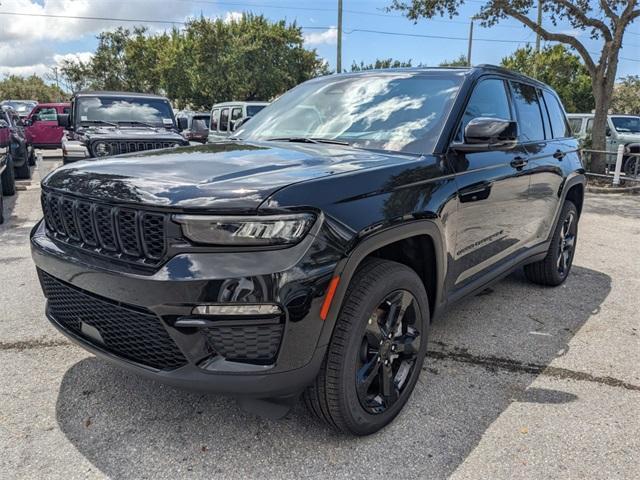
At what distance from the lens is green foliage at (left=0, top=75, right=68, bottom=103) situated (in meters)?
65.9

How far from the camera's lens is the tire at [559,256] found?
4.69m

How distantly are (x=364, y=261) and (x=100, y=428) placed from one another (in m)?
1.53

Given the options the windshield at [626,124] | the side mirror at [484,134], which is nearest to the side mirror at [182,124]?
the side mirror at [484,134]

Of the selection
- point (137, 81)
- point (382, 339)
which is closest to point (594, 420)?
point (382, 339)

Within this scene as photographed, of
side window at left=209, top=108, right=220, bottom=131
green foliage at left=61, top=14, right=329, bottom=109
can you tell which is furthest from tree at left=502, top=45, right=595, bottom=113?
side window at left=209, top=108, right=220, bottom=131

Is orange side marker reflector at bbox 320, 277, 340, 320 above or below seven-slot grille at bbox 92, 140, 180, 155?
below

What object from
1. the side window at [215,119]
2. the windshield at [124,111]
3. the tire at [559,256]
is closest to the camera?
the tire at [559,256]

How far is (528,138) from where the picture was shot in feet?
13.4

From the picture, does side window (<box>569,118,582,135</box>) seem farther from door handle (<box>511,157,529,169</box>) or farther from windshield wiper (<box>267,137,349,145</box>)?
windshield wiper (<box>267,137,349,145</box>)

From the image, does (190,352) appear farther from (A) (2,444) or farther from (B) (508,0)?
(B) (508,0)

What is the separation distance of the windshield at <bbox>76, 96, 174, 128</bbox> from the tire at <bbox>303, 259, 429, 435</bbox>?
8.43 meters

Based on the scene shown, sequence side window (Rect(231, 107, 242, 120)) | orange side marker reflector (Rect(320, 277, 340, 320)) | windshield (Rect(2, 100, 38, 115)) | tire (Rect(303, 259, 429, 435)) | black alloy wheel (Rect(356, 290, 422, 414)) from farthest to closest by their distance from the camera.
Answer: windshield (Rect(2, 100, 38, 115))
side window (Rect(231, 107, 242, 120))
black alloy wheel (Rect(356, 290, 422, 414))
tire (Rect(303, 259, 429, 435))
orange side marker reflector (Rect(320, 277, 340, 320))

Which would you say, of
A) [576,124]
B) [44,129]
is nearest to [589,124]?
[576,124]

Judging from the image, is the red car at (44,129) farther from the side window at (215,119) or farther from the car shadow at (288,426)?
the car shadow at (288,426)
